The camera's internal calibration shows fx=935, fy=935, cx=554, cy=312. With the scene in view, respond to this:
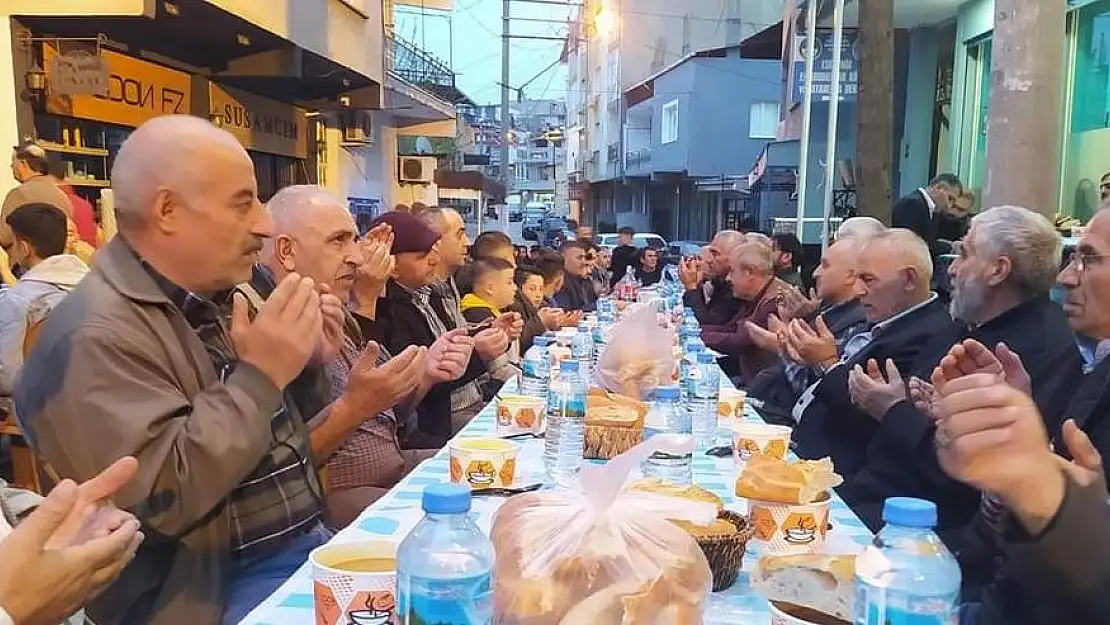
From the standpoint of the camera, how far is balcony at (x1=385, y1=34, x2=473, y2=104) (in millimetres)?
17250

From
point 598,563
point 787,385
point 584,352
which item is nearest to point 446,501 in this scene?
point 598,563

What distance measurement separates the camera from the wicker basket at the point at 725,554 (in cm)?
180

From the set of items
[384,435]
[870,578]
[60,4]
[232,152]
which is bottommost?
[384,435]

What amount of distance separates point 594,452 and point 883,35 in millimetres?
7095

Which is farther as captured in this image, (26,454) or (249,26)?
(249,26)

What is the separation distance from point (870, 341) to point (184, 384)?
10.0 ft

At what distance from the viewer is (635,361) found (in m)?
3.62

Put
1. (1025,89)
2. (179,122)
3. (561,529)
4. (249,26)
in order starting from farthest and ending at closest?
(249,26), (1025,89), (179,122), (561,529)

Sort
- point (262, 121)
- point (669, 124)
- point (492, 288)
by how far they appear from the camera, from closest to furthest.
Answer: point (492, 288), point (262, 121), point (669, 124)

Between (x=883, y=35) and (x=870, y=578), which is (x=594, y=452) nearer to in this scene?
(x=870, y=578)

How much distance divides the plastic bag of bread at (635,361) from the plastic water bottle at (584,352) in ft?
0.37

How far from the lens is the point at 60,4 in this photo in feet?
22.6

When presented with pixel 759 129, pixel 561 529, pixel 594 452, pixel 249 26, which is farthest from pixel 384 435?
pixel 759 129

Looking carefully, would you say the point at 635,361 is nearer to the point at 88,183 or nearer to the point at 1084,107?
the point at 88,183
